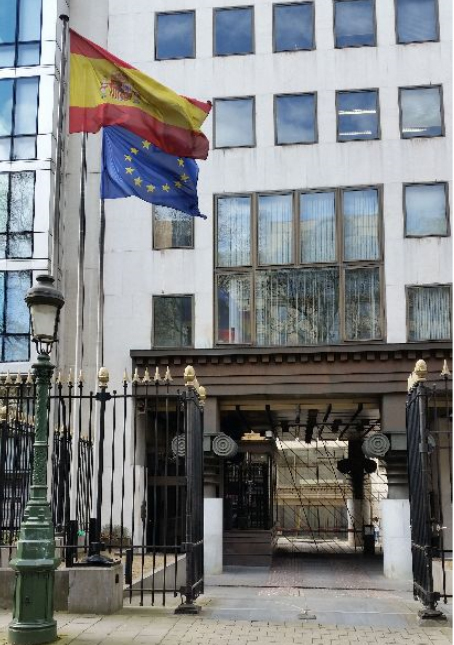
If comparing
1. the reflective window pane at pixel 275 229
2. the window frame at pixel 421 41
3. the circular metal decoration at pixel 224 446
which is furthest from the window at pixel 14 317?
→ the window frame at pixel 421 41

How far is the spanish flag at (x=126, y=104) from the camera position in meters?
15.2

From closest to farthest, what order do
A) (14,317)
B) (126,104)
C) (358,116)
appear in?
(126,104), (358,116), (14,317)

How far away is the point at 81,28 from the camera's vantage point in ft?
90.7

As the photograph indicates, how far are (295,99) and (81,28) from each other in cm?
744

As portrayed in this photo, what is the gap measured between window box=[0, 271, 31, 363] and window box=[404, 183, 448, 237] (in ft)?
37.7

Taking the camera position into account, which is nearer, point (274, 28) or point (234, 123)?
point (234, 123)

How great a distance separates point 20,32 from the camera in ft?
90.7

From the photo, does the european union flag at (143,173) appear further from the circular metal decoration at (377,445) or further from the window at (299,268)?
the circular metal decoration at (377,445)

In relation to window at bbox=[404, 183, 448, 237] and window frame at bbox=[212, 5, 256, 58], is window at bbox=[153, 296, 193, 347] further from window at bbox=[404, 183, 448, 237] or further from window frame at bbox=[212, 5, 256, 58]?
window frame at bbox=[212, 5, 256, 58]

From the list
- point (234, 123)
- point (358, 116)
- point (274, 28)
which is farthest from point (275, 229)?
point (274, 28)

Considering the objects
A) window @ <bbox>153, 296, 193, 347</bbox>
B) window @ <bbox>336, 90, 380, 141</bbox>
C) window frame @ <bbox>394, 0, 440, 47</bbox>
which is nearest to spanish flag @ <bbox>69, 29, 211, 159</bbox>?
window @ <bbox>153, 296, 193, 347</bbox>

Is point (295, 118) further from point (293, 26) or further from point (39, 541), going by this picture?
point (39, 541)

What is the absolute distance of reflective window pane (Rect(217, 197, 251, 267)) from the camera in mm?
25406

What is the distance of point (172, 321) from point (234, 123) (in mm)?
6368
